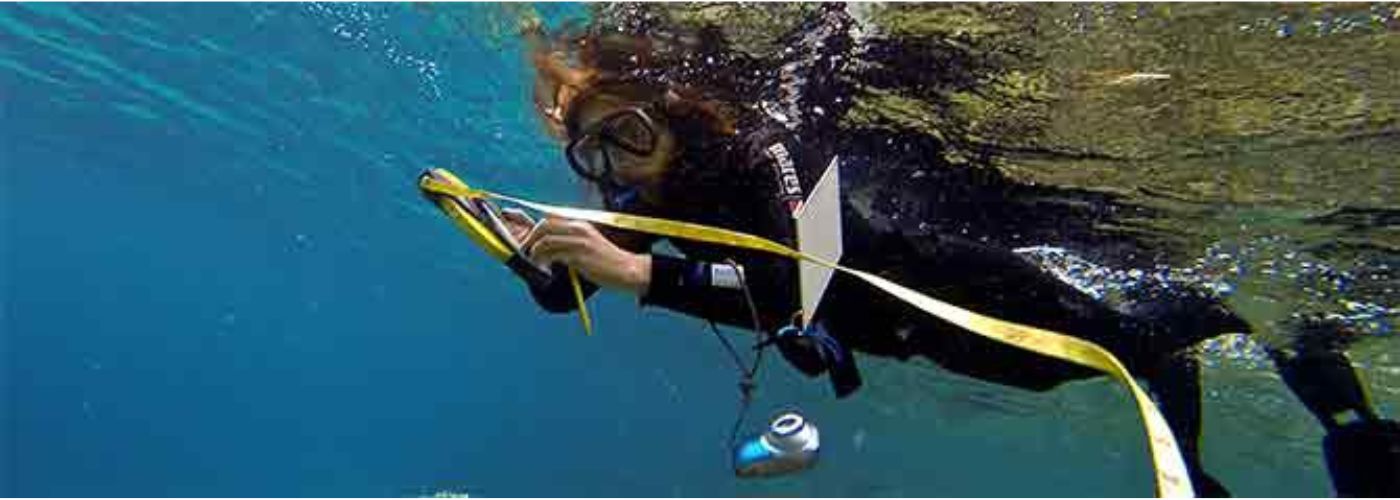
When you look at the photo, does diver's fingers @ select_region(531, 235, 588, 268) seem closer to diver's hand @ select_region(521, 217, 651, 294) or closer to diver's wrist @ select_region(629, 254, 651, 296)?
diver's hand @ select_region(521, 217, 651, 294)

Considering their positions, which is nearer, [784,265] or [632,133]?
[784,265]

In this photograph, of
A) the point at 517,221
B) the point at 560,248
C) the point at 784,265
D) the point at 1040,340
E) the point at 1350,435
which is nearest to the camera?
the point at 1040,340

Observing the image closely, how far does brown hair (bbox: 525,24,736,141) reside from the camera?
5.74 m

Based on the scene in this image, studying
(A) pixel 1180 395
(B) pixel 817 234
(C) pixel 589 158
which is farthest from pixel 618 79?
(A) pixel 1180 395

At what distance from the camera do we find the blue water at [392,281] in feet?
52.8

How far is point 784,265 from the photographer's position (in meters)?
4.51

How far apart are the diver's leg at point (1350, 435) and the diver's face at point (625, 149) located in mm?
4778

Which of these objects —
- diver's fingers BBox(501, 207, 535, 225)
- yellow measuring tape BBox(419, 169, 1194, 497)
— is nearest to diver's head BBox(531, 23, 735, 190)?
diver's fingers BBox(501, 207, 535, 225)

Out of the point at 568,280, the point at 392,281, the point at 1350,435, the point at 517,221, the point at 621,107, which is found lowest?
the point at 1350,435

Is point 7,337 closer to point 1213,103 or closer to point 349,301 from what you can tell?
point 349,301

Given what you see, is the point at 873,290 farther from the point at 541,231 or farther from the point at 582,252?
the point at 541,231

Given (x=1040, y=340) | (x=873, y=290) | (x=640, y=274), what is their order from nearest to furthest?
(x=1040, y=340)
(x=640, y=274)
(x=873, y=290)

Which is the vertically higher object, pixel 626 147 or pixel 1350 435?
pixel 626 147

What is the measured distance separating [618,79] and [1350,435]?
5401 mm
